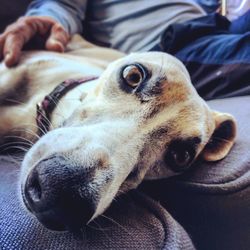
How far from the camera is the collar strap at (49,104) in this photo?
1.21 metres

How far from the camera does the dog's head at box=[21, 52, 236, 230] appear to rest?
0.72 metres

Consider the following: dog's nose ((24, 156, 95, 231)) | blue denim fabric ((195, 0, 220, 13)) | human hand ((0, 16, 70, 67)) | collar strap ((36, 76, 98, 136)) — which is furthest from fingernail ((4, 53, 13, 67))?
blue denim fabric ((195, 0, 220, 13))

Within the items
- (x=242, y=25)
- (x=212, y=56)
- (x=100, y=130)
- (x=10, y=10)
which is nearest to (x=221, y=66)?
(x=212, y=56)

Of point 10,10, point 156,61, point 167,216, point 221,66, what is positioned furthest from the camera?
point 10,10

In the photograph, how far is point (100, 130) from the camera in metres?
0.90

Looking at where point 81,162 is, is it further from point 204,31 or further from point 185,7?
point 185,7

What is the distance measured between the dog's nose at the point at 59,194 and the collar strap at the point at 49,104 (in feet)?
1.42

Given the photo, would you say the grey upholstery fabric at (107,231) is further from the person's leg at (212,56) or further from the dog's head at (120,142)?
the person's leg at (212,56)

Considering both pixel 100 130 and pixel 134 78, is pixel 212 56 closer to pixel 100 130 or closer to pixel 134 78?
pixel 134 78

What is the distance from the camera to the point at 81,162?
0.76 metres

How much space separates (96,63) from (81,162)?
1.09m

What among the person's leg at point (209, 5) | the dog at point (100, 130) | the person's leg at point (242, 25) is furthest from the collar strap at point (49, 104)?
the person's leg at point (209, 5)

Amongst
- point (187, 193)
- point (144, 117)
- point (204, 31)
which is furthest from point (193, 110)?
point (204, 31)

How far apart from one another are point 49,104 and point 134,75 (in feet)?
0.95
